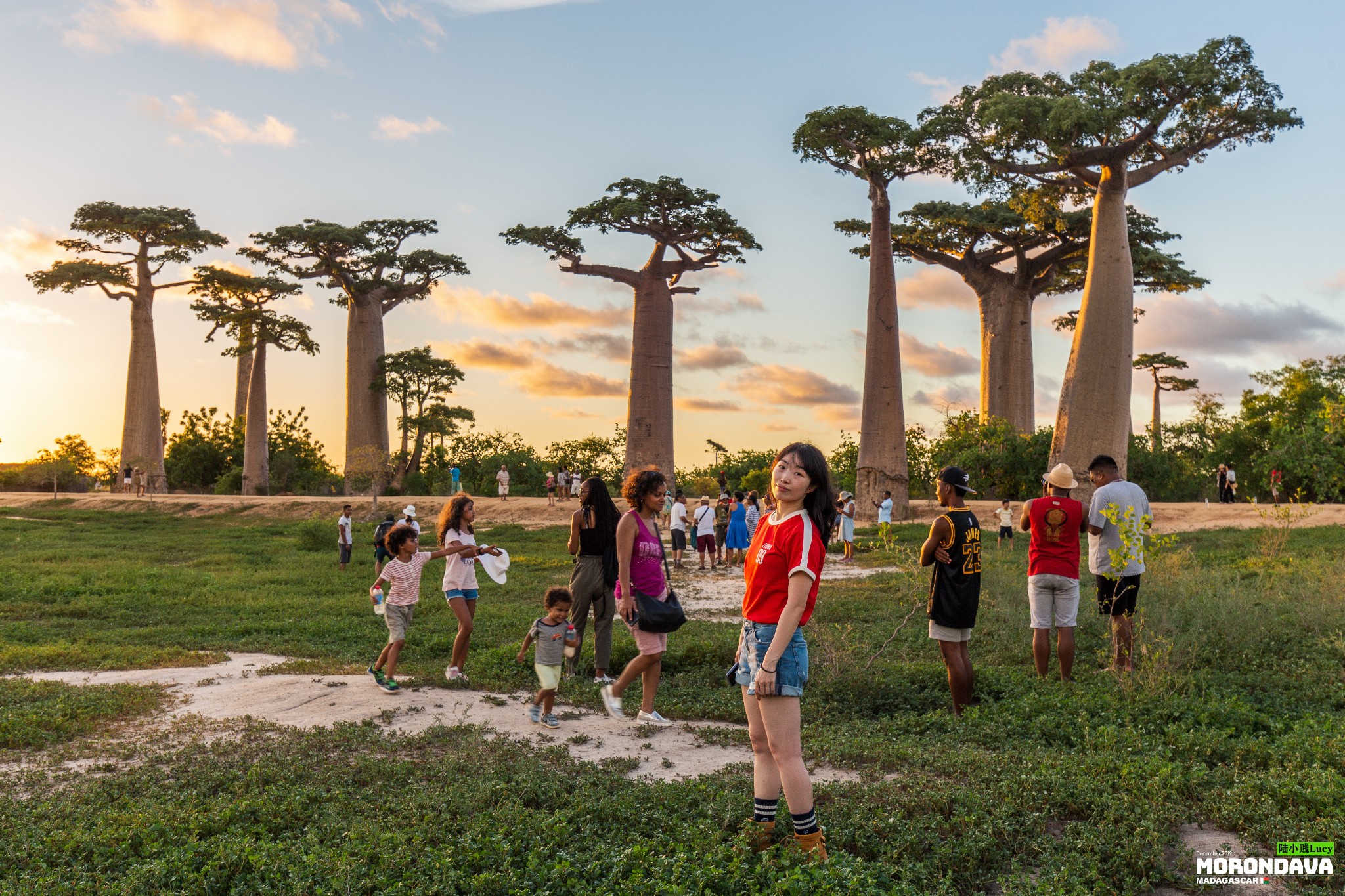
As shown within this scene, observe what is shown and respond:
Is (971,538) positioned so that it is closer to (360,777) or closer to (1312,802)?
(1312,802)

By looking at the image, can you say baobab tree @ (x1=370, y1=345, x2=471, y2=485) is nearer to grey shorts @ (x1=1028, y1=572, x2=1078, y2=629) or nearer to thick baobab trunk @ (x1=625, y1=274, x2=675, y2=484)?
thick baobab trunk @ (x1=625, y1=274, x2=675, y2=484)

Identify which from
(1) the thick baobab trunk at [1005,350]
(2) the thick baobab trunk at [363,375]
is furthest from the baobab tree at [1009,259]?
(2) the thick baobab trunk at [363,375]

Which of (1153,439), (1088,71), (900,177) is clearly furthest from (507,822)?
(1153,439)

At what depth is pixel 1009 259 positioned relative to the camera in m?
29.0

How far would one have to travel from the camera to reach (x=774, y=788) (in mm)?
3516

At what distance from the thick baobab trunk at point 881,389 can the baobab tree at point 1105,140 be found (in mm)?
2714

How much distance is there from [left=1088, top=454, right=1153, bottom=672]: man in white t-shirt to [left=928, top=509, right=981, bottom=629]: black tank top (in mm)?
1228

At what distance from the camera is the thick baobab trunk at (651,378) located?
28.3 meters

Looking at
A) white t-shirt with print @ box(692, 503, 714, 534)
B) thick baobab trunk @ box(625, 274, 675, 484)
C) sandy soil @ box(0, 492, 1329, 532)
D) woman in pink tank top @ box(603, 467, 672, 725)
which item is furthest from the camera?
thick baobab trunk @ box(625, 274, 675, 484)

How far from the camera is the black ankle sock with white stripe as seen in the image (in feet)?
10.7

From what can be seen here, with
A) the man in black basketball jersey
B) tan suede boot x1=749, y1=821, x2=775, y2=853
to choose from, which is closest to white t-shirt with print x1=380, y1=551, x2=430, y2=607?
the man in black basketball jersey

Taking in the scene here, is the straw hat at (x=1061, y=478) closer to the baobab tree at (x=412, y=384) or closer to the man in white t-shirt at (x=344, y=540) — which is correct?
the man in white t-shirt at (x=344, y=540)

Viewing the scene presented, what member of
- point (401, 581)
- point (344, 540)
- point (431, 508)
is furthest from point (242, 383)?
point (401, 581)

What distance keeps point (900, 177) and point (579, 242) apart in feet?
29.3
